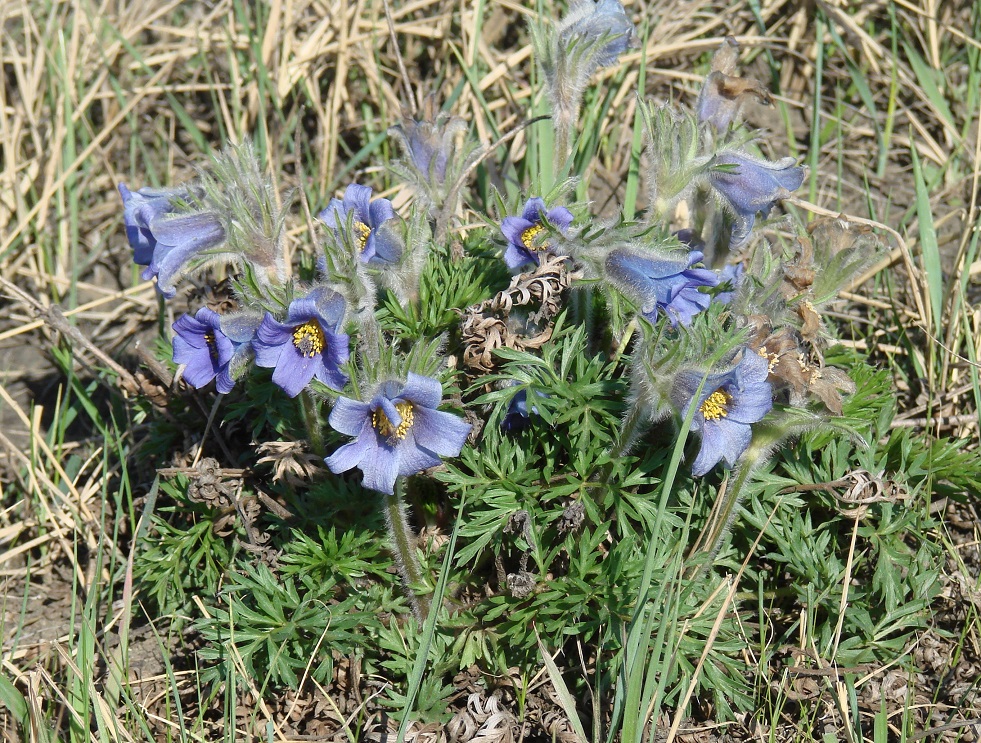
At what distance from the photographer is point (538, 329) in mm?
3127

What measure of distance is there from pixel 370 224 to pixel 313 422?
0.65m

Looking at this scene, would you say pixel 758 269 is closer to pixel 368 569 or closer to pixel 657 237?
pixel 657 237

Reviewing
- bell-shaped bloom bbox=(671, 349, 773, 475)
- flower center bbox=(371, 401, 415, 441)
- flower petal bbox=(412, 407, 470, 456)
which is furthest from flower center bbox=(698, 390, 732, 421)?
flower center bbox=(371, 401, 415, 441)

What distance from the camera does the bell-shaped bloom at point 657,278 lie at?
2.64 m

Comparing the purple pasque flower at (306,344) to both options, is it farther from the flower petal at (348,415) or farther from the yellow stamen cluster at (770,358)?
the yellow stamen cluster at (770,358)

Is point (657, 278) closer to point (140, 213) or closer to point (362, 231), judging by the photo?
point (362, 231)

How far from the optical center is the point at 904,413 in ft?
12.0

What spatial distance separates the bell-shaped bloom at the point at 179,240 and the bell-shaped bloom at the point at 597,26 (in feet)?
4.77

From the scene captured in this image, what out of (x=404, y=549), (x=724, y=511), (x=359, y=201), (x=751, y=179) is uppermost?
(x=751, y=179)

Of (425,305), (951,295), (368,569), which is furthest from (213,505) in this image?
(951,295)

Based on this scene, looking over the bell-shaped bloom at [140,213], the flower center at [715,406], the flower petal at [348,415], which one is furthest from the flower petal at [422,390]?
the bell-shaped bloom at [140,213]

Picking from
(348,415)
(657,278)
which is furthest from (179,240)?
(657,278)

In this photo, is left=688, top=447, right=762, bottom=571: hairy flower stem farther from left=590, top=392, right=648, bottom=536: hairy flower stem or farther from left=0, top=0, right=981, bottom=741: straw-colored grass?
left=0, top=0, right=981, bottom=741: straw-colored grass

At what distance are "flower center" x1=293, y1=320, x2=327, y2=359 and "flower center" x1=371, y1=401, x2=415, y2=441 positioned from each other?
239 mm
